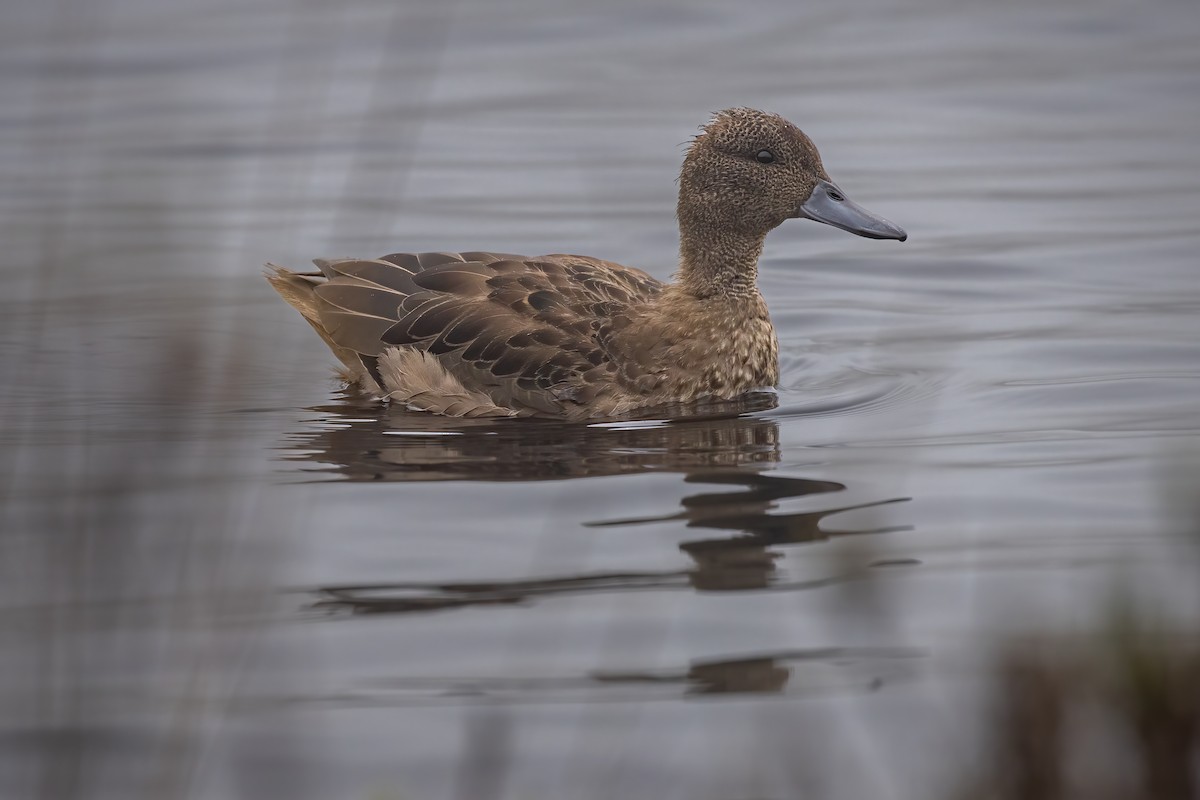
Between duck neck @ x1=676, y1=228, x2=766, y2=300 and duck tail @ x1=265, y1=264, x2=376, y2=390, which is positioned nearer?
duck neck @ x1=676, y1=228, x2=766, y2=300

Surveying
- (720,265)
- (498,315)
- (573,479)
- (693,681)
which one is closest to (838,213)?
A: (720,265)

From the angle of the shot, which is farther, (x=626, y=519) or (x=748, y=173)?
(x=748, y=173)

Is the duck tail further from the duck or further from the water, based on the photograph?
the water

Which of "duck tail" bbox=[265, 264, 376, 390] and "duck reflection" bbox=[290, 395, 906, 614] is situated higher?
"duck tail" bbox=[265, 264, 376, 390]

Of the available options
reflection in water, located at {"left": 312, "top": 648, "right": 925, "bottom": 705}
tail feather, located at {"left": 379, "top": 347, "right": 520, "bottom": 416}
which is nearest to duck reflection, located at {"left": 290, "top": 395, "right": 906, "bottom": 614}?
tail feather, located at {"left": 379, "top": 347, "right": 520, "bottom": 416}

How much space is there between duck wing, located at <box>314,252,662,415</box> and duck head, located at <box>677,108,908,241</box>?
1.78ft

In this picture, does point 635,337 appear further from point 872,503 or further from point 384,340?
point 872,503

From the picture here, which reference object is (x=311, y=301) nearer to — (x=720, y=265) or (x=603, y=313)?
(x=603, y=313)

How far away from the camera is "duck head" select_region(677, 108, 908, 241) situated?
8.49 meters

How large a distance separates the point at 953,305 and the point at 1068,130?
4.97m

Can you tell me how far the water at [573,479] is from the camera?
4363mm

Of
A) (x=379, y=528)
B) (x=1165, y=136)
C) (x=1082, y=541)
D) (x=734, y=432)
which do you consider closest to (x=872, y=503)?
(x=1082, y=541)

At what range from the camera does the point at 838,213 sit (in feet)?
28.0

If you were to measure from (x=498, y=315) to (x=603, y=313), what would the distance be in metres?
0.49
